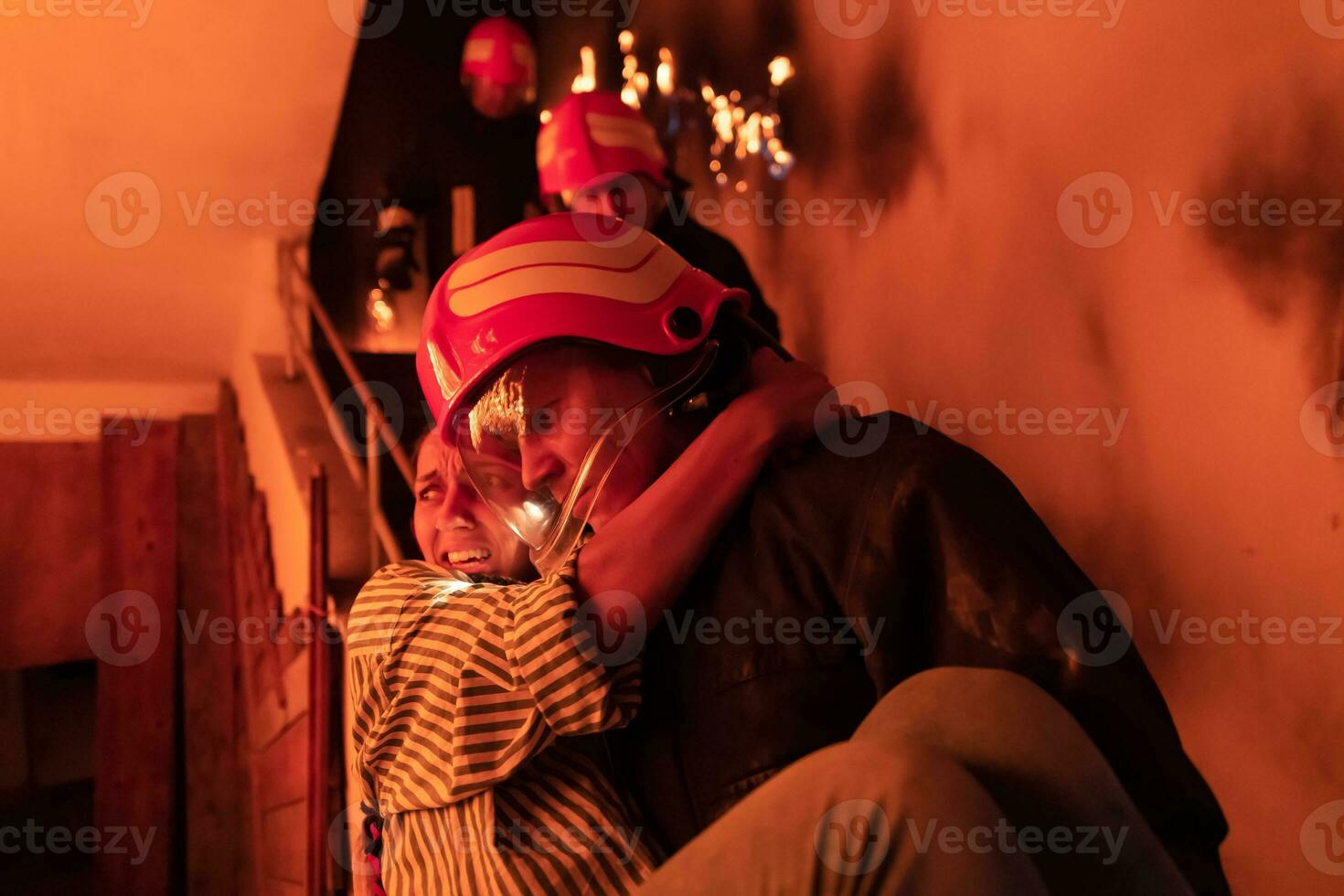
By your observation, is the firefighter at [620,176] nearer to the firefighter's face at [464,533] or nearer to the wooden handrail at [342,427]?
the wooden handrail at [342,427]

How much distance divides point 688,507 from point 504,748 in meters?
0.29

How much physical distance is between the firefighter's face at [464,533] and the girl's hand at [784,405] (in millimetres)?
544

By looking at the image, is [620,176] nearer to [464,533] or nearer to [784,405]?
[464,533]

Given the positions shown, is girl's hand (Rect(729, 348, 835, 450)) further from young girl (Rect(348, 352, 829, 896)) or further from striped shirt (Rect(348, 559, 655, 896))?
striped shirt (Rect(348, 559, 655, 896))

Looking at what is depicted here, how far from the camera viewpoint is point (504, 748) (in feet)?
3.18

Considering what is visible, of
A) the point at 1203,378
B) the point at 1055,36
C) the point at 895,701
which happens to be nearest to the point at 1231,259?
the point at 1203,378

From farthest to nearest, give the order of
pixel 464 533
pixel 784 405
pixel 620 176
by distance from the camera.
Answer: pixel 620 176, pixel 464 533, pixel 784 405

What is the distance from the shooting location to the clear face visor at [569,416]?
1.11m

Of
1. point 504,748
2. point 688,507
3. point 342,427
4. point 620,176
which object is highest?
point 620,176

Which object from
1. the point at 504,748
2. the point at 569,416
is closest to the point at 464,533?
the point at 569,416

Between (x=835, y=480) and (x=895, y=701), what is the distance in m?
0.25

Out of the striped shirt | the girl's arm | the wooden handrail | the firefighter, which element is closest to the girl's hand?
the girl's arm

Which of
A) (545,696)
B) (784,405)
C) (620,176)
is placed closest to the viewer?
(545,696)

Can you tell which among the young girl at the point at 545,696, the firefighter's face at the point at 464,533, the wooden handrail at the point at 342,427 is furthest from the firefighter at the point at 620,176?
the young girl at the point at 545,696
